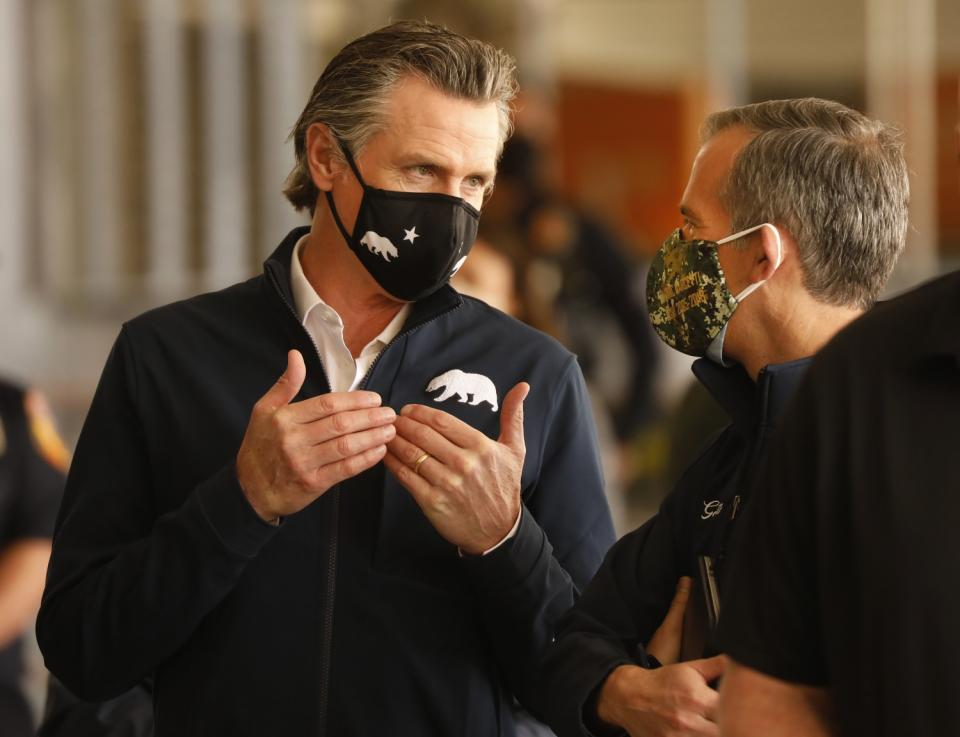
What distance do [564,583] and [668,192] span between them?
28.8ft

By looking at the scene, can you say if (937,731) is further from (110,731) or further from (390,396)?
(110,731)

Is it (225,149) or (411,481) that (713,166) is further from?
(225,149)

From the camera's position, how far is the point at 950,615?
4.39ft

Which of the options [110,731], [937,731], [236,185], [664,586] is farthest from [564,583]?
[236,185]

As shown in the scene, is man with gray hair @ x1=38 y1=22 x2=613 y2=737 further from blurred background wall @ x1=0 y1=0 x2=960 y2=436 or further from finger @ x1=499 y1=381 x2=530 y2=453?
blurred background wall @ x1=0 y1=0 x2=960 y2=436

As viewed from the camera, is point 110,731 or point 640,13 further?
point 640,13

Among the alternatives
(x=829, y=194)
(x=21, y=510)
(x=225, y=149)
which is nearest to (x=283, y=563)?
(x=829, y=194)

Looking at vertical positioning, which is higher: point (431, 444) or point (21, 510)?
point (431, 444)

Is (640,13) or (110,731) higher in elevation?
(640,13)

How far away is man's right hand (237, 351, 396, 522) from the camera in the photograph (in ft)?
6.84

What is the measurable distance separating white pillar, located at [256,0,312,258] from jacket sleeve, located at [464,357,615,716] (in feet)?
17.8

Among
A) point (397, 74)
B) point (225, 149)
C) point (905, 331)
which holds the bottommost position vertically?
point (225, 149)

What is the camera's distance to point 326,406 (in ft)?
6.88

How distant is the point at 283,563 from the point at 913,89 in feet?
33.3
